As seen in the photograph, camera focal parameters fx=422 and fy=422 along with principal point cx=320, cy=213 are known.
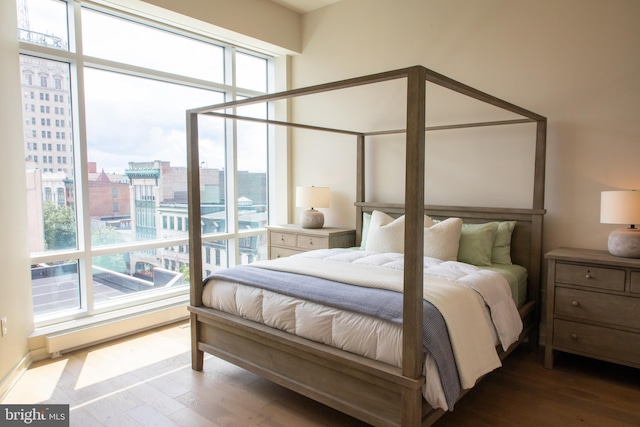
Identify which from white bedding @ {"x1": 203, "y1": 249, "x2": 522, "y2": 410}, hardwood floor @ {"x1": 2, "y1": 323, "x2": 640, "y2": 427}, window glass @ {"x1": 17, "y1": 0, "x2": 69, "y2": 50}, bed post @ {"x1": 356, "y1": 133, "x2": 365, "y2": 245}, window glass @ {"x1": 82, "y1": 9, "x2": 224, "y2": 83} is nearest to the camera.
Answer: white bedding @ {"x1": 203, "y1": 249, "x2": 522, "y2": 410}

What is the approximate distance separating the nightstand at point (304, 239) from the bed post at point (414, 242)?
225 centimetres

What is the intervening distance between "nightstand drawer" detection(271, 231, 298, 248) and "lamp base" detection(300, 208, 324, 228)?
19cm

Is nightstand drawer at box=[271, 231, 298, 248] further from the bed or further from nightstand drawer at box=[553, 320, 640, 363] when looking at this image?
nightstand drawer at box=[553, 320, 640, 363]

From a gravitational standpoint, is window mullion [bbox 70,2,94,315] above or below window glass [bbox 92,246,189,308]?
above

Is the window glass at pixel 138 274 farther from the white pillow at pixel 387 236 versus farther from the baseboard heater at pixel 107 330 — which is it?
the white pillow at pixel 387 236

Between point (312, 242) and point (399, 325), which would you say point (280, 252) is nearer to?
point (312, 242)

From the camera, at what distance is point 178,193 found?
423 cm

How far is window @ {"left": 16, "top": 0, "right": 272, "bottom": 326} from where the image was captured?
3.35m

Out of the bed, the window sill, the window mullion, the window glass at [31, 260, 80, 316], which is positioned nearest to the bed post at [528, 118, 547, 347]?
the bed

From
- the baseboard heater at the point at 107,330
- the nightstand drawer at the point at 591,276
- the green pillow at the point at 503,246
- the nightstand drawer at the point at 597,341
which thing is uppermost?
the green pillow at the point at 503,246

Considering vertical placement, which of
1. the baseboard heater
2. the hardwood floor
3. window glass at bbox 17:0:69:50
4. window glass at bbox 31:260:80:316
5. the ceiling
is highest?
the ceiling

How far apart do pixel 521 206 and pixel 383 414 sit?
222 centimetres

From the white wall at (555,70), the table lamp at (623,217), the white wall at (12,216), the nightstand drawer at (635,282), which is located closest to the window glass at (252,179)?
the white wall at (555,70)

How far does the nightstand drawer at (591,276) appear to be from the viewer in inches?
105
